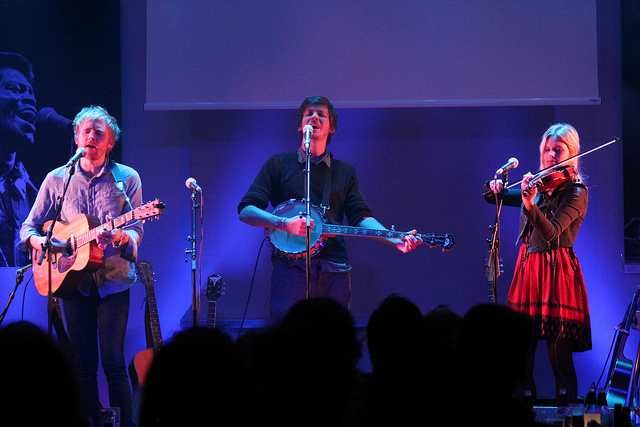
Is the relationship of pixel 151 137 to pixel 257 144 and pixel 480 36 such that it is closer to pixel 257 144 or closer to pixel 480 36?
pixel 257 144

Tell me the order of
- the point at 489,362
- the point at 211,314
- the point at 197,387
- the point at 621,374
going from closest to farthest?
the point at 197,387, the point at 489,362, the point at 621,374, the point at 211,314

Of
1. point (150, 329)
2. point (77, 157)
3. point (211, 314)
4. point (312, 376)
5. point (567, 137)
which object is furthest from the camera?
point (150, 329)

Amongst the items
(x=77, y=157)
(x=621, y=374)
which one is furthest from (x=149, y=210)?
(x=621, y=374)

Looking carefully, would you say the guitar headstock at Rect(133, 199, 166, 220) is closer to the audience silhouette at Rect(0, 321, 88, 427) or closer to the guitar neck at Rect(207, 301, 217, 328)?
the guitar neck at Rect(207, 301, 217, 328)

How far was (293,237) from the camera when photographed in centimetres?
401

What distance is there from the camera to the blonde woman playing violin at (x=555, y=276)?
390cm

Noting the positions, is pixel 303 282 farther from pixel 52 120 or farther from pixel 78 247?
pixel 52 120

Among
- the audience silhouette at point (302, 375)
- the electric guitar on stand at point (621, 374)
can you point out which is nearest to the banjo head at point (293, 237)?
the electric guitar on stand at point (621, 374)

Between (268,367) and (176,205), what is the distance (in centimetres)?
404

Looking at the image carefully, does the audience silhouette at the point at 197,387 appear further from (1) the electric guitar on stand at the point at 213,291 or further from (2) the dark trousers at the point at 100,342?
(1) the electric guitar on stand at the point at 213,291

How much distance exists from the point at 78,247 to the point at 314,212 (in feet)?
5.00

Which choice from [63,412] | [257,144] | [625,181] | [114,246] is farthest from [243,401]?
[625,181]

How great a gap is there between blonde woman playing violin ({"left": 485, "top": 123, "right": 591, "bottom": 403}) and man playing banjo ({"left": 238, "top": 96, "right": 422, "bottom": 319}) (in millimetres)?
737

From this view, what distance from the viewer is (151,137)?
5457 millimetres
